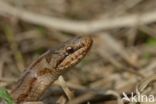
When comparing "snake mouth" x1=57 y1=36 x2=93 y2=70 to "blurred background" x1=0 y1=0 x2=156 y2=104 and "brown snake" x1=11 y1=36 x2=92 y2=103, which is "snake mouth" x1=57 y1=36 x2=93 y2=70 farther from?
"blurred background" x1=0 y1=0 x2=156 y2=104

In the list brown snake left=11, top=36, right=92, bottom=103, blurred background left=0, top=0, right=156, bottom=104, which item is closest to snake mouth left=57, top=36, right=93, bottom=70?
brown snake left=11, top=36, right=92, bottom=103

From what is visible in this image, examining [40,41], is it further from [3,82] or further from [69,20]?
[3,82]

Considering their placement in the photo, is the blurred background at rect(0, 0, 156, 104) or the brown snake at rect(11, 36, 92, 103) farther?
the blurred background at rect(0, 0, 156, 104)

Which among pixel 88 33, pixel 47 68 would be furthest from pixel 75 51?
pixel 88 33

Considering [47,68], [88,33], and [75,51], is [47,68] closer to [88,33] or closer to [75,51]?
[75,51]

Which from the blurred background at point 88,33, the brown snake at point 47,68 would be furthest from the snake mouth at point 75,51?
the blurred background at point 88,33

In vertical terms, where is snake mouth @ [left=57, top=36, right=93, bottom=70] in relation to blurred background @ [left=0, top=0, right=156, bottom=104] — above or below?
below

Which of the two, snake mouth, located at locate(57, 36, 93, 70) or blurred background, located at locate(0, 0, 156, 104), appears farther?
blurred background, located at locate(0, 0, 156, 104)
